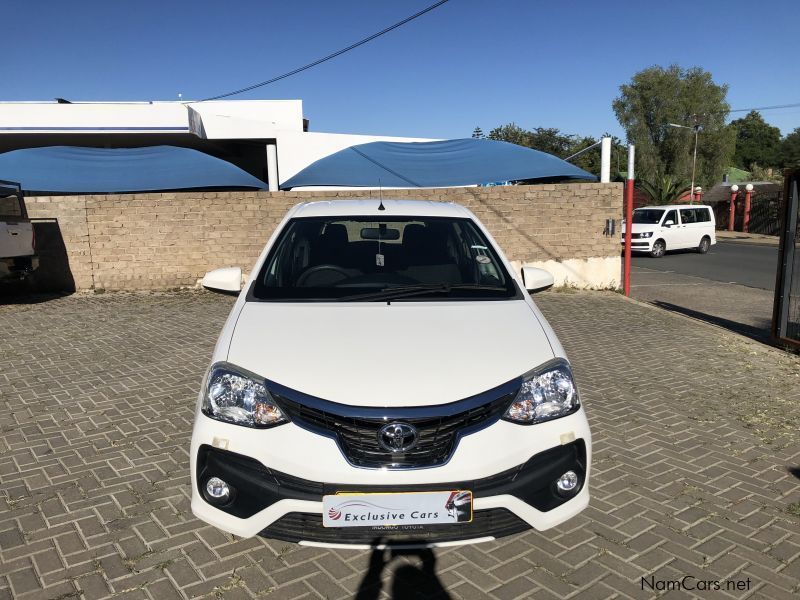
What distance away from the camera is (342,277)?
3.62 metres

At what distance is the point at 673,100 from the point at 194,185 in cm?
4786

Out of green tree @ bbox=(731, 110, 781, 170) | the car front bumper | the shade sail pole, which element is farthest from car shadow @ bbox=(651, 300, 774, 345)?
green tree @ bbox=(731, 110, 781, 170)

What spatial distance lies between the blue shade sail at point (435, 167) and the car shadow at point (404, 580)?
9632mm

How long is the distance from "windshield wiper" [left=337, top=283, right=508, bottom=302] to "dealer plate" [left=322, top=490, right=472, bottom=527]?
1.25 metres

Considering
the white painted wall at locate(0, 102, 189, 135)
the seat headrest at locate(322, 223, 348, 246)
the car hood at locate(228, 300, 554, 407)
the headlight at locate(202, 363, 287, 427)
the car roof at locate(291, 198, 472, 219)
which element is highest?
the white painted wall at locate(0, 102, 189, 135)

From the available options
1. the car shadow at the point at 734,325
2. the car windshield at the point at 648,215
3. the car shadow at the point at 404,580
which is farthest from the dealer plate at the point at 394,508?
the car windshield at the point at 648,215

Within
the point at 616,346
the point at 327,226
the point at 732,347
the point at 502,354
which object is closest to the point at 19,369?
the point at 327,226

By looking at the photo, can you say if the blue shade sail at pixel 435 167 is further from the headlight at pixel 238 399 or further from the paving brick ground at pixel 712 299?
the headlight at pixel 238 399

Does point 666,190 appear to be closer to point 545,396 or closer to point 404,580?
point 545,396

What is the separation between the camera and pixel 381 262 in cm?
373

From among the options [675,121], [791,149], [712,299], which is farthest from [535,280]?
[791,149]

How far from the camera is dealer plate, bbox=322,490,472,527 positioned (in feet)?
7.57

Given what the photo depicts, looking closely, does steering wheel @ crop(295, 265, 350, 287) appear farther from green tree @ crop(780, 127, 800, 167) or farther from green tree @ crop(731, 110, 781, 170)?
green tree @ crop(731, 110, 781, 170)

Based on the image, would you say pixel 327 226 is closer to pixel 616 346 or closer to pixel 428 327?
pixel 428 327
